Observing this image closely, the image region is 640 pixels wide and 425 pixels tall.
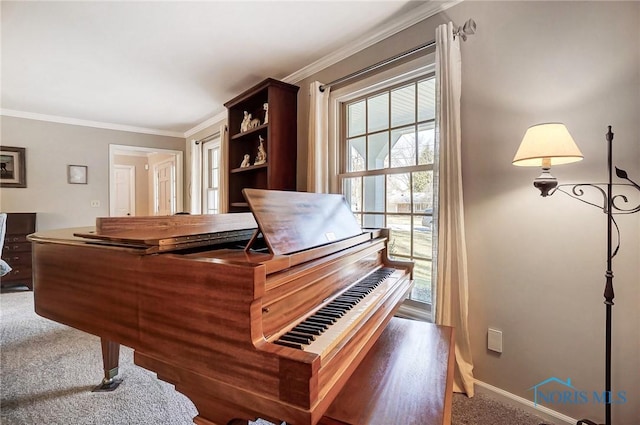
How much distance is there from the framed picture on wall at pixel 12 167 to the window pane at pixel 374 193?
4.94m

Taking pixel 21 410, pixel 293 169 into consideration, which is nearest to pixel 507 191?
pixel 293 169

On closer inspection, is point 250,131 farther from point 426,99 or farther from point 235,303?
point 235,303

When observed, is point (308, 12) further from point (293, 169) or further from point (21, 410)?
point (21, 410)

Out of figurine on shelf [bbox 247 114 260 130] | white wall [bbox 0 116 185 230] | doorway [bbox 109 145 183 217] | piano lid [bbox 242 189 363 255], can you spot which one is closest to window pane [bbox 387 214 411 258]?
piano lid [bbox 242 189 363 255]

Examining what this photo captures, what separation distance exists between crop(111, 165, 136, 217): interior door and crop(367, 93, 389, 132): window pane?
674 centimetres

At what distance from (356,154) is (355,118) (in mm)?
323

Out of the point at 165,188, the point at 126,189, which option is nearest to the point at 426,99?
the point at 165,188

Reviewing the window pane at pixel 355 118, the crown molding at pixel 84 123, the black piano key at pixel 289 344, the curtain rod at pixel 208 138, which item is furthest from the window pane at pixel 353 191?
the crown molding at pixel 84 123

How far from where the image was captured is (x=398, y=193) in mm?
2324

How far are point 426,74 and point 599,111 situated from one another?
3.38 feet

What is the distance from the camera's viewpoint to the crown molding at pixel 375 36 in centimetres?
196

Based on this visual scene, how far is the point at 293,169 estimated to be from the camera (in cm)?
307

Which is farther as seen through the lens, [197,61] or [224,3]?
[197,61]

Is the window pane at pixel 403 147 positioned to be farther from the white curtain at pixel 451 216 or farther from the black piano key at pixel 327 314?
the black piano key at pixel 327 314
